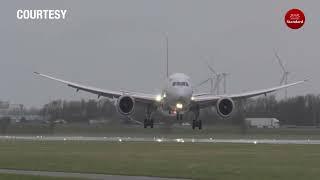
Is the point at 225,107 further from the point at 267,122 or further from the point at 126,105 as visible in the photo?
the point at 267,122

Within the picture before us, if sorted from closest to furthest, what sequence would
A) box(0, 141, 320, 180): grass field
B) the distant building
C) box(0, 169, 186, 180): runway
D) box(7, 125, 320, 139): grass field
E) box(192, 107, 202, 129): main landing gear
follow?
box(0, 169, 186, 180): runway → box(0, 141, 320, 180): grass field → box(192, 107, 202, 129): main landing gear → box(7, 125, 320, 139): grass field → the distant building

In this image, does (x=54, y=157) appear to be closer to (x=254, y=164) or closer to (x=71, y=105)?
(x=254, y=164)

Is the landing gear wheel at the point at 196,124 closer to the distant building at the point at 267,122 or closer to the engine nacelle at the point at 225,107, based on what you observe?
the engine nacelle at the point at 225,107

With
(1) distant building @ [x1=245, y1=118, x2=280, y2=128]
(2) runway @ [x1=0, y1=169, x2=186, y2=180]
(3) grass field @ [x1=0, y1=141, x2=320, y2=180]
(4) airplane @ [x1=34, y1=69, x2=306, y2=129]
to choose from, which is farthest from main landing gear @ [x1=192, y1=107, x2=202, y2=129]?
(2) runway @ [x1=0, y1=169, x2=186, y2=180]

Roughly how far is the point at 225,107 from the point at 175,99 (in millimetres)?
7790

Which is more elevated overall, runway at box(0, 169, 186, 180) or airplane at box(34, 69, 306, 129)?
airplane at box(34, 69, 306, 129)

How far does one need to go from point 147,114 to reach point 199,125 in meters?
5.88

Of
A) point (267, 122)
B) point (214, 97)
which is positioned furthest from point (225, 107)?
point (267, 122)

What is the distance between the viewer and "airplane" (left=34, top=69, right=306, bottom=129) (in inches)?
2544

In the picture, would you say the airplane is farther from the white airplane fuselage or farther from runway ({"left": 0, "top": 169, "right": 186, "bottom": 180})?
runway ({"left": 0, "top": 169, "right": 186, "bottom": 180})

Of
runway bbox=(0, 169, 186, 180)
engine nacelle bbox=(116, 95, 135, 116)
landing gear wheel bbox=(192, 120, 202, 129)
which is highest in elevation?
engine nacelle bbox=(116, 95, 135, 116)

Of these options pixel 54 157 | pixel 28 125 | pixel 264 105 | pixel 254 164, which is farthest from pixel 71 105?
pixel 254 164

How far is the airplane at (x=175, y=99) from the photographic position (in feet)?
212

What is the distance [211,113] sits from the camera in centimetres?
7775
